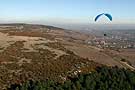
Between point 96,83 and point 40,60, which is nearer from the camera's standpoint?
point 96,83

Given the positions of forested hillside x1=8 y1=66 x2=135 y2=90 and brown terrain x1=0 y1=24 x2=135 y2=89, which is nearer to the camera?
forested hillside x1=8 y1=66 x2=135 y2=90

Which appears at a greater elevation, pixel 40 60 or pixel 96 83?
pixel 40 60

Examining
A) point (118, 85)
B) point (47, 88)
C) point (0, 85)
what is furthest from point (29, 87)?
point (118, 85)

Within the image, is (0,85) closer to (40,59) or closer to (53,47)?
(40,59)

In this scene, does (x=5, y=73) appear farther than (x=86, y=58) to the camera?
No

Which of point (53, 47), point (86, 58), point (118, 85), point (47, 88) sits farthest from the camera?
point (53, 47)

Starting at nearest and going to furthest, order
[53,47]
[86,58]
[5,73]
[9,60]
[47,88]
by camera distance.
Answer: [47,88]
[5,73]
[9,60]
[86,58]
[53,47]

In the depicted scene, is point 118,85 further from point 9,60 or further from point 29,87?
point 9,60

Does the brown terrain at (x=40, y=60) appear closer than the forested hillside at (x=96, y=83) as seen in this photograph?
No

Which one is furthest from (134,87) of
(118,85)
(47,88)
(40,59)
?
(40,59)
